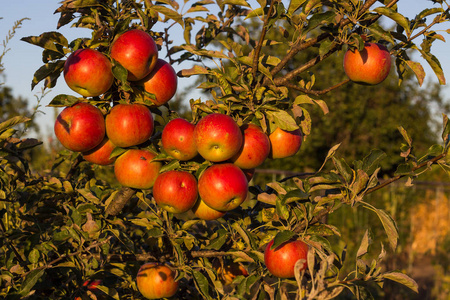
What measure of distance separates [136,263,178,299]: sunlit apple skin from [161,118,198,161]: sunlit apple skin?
Result: 0.43 meters

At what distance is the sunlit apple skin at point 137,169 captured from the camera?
129 cm

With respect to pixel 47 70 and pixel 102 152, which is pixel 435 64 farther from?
pixel 47 70

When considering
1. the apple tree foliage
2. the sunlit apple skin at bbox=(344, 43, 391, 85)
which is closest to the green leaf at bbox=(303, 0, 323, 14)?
the apple tree foliage

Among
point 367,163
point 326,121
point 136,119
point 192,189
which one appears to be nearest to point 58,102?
point 136,119

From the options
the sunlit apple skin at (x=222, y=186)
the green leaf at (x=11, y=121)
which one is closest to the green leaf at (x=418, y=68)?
the sunlit apple skin at (x=222, y=186)

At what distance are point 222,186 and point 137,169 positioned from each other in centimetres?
27

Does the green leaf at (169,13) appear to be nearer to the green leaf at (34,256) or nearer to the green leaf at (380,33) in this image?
the green leaf at (380,33)

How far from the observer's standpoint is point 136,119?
4.00 feet

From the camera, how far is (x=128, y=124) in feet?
3.95

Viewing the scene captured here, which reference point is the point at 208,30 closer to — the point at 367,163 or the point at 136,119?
the point at 136,119

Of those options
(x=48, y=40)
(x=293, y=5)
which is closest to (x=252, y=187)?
(x=293, y=5)

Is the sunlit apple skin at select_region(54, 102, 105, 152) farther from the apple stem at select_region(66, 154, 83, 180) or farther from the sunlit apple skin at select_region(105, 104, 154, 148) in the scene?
the apple stem at select_region(66, 154, 83, 180)

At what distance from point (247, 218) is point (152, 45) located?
699mm

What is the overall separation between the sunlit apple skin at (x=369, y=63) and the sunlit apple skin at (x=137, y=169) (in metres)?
0.70
